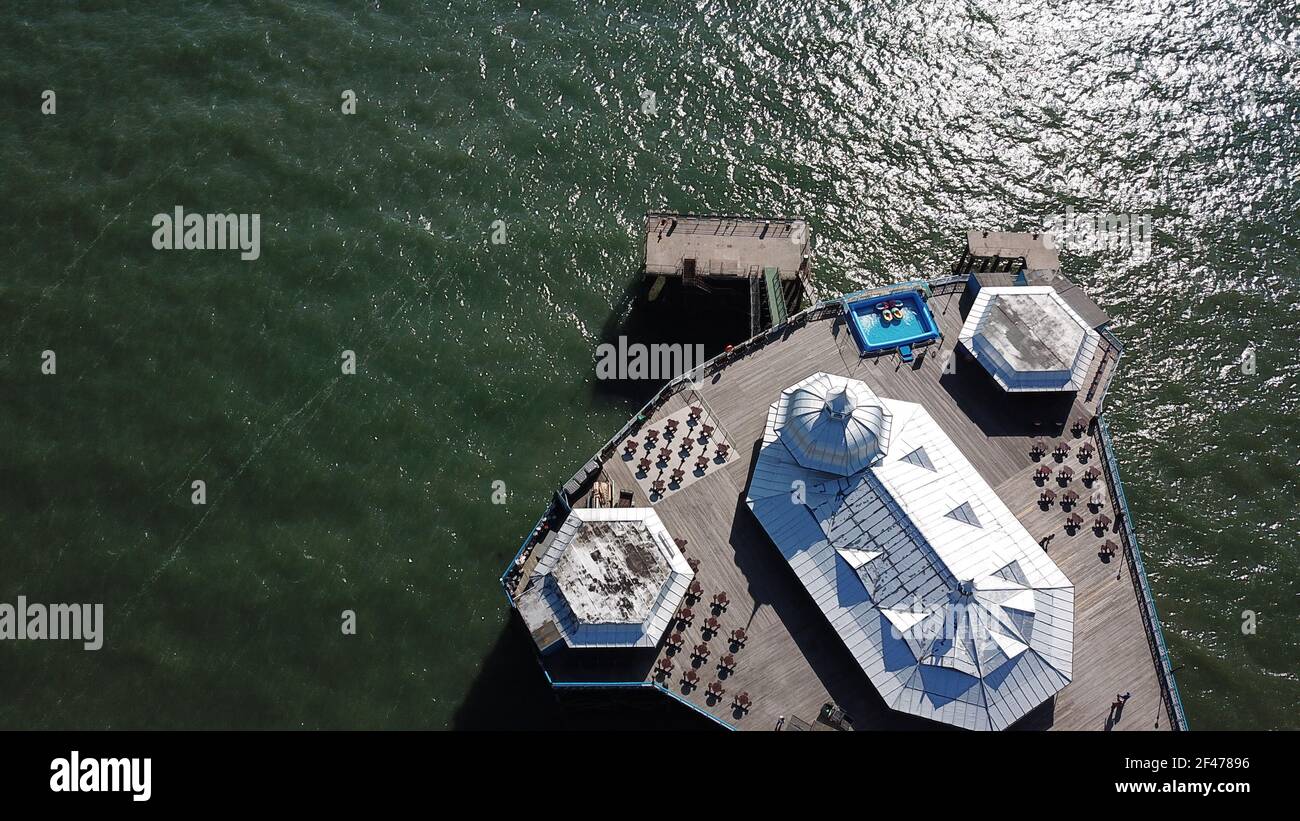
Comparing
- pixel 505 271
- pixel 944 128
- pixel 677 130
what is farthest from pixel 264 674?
pixel 944 128

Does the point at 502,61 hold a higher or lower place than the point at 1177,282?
higher

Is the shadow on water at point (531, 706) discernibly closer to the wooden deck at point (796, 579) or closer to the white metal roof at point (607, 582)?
the wooden deck at point (796, 579)

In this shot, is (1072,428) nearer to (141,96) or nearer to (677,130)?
(677,130)
